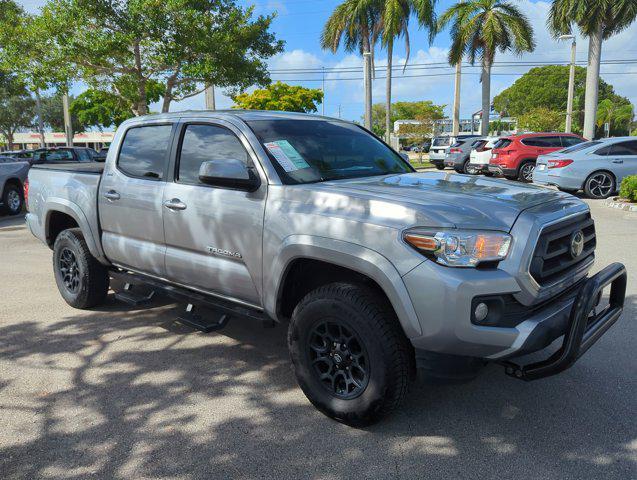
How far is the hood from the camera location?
267cm

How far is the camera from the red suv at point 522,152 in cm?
1677

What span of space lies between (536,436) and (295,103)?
125 feet

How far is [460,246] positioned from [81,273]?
12.4 feet

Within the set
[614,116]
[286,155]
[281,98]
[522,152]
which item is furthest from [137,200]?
[614,116]

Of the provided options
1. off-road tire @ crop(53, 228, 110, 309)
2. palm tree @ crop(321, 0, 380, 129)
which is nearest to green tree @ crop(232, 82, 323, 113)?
palm tree @ crop(321, 0, 380, 129)

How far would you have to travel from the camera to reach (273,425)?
3.11 meters

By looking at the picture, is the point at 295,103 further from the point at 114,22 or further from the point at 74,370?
the point at 74,370

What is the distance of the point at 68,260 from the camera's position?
17.3ft

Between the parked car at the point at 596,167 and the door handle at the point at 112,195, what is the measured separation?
1128 cm

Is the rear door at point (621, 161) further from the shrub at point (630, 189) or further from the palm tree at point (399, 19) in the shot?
the palm tree at point (399, 19)

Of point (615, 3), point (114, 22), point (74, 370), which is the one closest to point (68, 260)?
point (74, 370)

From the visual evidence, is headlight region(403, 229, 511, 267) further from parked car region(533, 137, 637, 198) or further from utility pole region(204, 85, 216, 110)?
→ utility pole region(204, 85, 216, 110)

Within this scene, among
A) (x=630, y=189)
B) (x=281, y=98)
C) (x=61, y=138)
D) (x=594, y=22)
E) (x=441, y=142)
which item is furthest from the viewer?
(x=61, y=138)

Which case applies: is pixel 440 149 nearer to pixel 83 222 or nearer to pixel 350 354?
pixel 83 222
